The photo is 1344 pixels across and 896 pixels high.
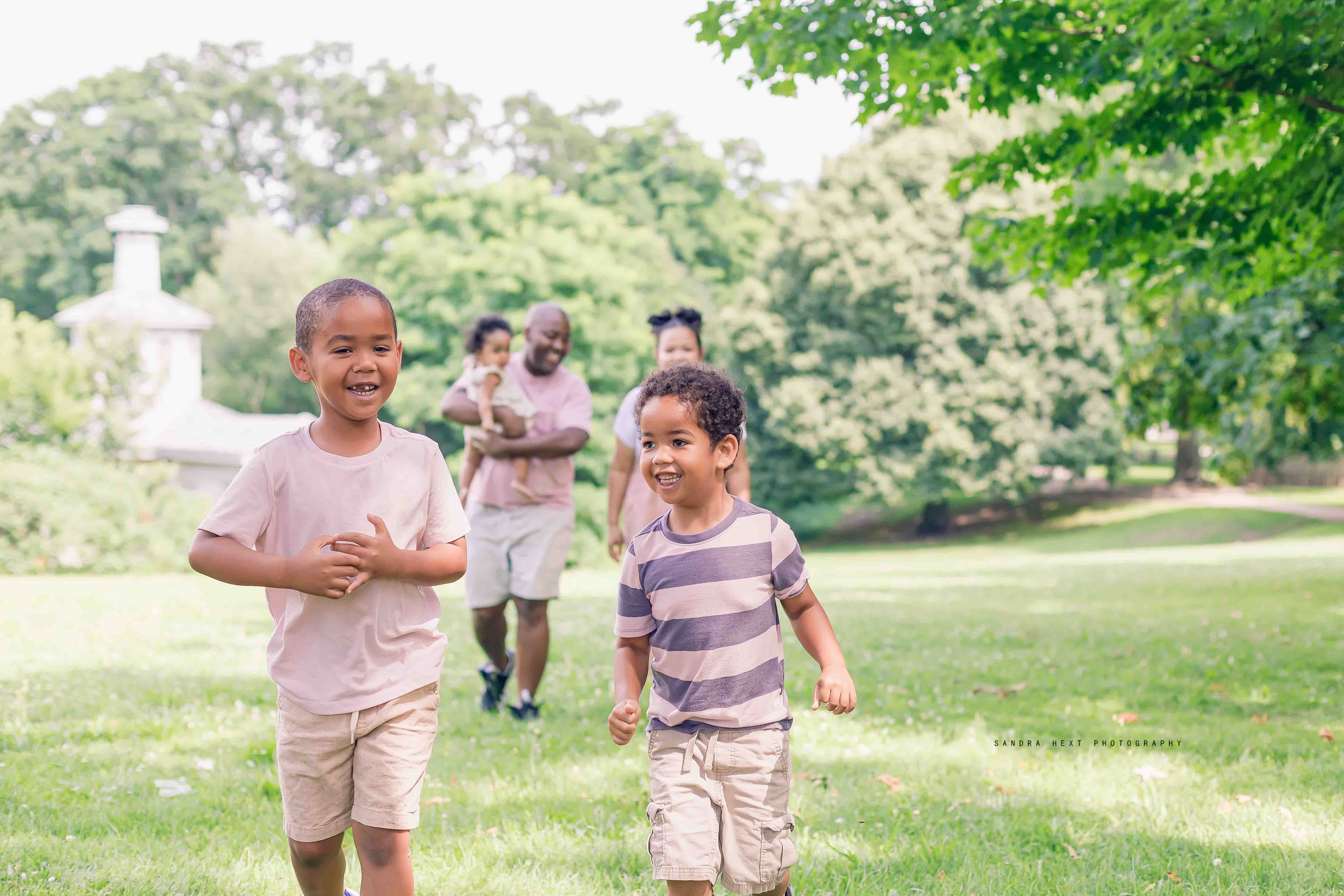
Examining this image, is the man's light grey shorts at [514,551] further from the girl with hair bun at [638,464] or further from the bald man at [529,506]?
the girl with hair bun at [638,464]

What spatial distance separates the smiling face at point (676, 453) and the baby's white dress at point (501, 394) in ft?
10.9

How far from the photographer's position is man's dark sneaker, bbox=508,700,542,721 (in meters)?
6.52

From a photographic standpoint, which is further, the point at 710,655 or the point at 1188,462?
the point at 1188,462

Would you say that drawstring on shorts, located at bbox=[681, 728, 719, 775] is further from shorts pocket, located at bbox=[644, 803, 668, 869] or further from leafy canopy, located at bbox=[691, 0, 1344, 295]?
leafy canopy, located at bbox=[691, 0, 1344, 295]

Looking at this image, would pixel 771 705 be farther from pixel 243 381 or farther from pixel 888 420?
pixel 243 381

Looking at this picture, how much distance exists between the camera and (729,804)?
3129 mm

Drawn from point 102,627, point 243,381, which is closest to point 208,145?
point 243,381

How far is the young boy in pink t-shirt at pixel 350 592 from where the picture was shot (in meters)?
3.03

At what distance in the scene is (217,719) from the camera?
6.47m

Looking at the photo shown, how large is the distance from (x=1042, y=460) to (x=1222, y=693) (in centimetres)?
2733

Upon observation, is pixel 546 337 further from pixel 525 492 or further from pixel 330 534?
pixel 330 534

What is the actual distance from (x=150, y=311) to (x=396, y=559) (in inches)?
1785

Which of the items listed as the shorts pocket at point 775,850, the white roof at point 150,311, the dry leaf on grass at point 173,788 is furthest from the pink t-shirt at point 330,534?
the white roof at point 150,311

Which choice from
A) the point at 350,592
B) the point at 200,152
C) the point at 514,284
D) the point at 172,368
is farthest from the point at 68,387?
the point at 200,152
